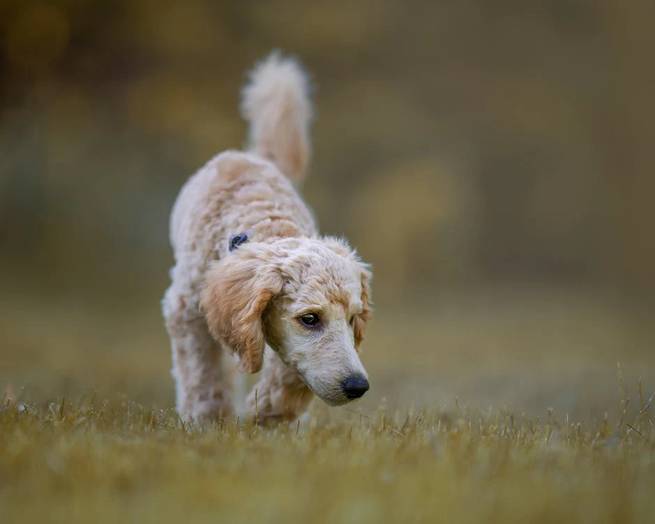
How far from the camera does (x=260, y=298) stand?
3.61m

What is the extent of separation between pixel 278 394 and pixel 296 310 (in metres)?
0.67

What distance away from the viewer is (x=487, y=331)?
12.6 m

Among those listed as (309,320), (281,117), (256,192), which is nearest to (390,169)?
(281,117)

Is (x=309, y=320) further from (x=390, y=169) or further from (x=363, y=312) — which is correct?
(x=390, y=169)

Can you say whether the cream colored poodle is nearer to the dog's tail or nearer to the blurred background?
the dog's tail

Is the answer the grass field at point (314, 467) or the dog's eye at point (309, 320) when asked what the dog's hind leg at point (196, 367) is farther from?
the dog's eye at point (309, 320)

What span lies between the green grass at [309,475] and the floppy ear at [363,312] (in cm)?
73

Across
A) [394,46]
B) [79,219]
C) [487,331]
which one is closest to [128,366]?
[487,331]

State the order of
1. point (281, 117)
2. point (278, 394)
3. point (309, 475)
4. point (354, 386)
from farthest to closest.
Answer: point (281, 117), point (278, 394), point (354, 386), point (309, 475)

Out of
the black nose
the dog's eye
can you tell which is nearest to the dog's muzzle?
the black nose

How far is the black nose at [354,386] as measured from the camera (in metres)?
3.48

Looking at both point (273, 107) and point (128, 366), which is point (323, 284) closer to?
point (273, 107)

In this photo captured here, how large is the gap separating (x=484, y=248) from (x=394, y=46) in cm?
537

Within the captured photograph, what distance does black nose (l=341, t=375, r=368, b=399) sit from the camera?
3.48 metres
